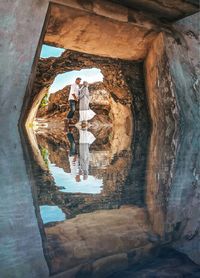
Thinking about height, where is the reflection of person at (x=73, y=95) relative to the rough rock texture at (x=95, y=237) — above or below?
above

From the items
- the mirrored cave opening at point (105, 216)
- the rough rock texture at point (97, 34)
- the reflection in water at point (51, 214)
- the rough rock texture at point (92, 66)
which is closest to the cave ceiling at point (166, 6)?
the rough rock texture at point (97, 34)

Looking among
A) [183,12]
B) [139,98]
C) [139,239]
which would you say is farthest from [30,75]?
[139,239]

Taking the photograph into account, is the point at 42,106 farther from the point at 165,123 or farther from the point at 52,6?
the point at 52,6

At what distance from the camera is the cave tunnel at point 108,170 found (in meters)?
0.98

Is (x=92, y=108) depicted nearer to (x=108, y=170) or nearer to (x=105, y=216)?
(x=108, y=170)

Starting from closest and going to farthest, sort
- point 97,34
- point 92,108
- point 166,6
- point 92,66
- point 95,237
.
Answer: point 95,237 → point 166,6 → point 97,34 → point 92,66 → point 92,108

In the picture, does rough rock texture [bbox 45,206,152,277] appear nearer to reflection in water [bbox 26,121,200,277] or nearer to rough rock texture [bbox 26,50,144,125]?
reflection in water [bbox 26,121,200,277]

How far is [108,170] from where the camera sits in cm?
270

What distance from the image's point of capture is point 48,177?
2.43 meters

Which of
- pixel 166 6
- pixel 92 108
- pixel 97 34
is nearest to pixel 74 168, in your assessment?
pixel 166 6

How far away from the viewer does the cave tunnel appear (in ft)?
3.21

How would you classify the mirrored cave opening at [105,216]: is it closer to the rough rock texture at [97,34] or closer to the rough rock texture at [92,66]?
the rough rock texture at [97,34]

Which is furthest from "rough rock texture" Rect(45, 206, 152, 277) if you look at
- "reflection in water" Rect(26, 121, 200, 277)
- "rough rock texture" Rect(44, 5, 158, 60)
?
"rough rock texture" Rect(44, 5, 158, 60)

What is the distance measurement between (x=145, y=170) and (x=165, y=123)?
19.1 feet
